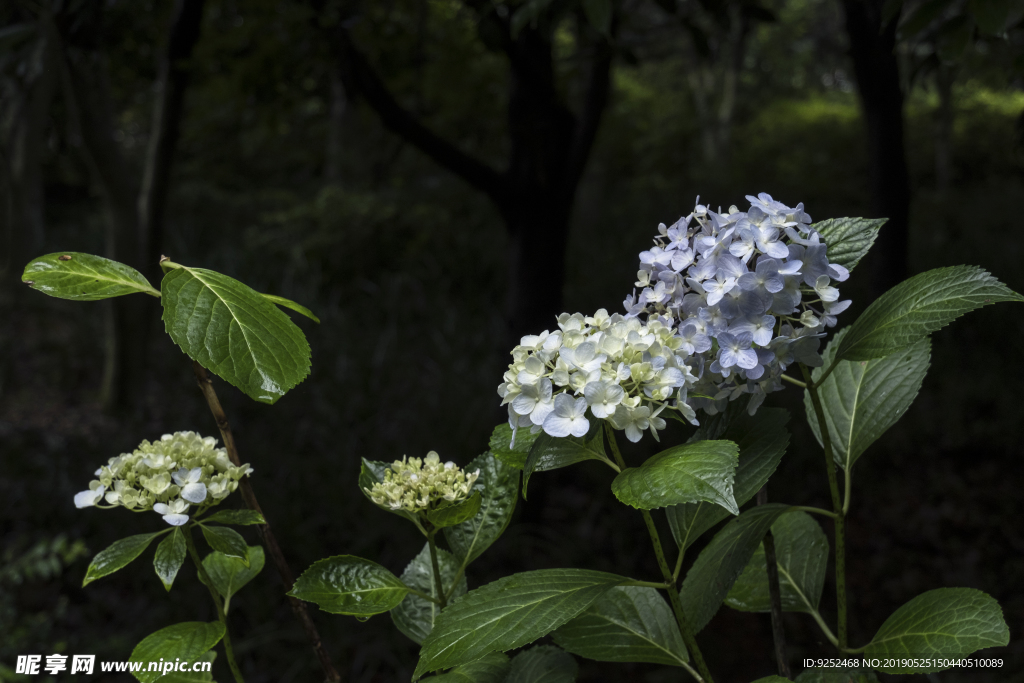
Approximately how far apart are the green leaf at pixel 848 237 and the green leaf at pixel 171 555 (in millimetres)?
621

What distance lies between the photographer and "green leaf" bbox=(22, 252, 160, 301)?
0.54 m

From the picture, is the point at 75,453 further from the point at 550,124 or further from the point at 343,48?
the point at 550,124

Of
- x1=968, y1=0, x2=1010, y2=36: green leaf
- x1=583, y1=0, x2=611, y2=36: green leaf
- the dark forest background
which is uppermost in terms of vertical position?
x1=968, y1=0, x2=1010, y2=36: green leaf

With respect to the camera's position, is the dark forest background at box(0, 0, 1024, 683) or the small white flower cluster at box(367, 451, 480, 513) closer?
the small white flower cluster at box(367, 451, 480, 513)

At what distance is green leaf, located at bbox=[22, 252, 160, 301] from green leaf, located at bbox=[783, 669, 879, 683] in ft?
2.16

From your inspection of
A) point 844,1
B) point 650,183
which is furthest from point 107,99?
point 650,183

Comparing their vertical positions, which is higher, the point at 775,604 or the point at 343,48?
the point at 343,48

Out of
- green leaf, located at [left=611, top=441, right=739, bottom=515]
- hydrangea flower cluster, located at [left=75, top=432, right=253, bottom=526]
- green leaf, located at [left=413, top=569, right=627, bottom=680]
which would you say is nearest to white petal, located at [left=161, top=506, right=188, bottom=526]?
hydrangea flower cluster, located at [left=75, top=432, right=253, bottom=526]

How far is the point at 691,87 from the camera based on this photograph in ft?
37.1

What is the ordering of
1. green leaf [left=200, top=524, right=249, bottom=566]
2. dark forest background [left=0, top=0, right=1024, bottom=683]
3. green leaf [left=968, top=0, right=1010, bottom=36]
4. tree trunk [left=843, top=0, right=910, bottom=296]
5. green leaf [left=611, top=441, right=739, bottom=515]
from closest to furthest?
1. green leaf [left=611, top=441, right=739, bottom=515]
2. green leaf [left=200, top=524, right=249, bottom=566]
3. green leaf [left=968, top=0, right=1010, bottom=36]
4. dark forest background [left=0, top=0, right=1024, bottom=683]
5. tree trunk [left=843, top=0, right=910, bottom=296]

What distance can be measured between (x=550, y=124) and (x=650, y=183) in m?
6.00

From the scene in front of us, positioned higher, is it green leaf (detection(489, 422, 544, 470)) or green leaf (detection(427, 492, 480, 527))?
green leaf (detection(489, 422, 544, 470))

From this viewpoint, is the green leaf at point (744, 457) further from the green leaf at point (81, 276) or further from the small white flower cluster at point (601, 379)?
the green leaf at point (81, 276)

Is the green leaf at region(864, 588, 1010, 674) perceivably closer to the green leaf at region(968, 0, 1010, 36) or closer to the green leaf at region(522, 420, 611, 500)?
the green leaf at region(522, 420, 611, 500)
